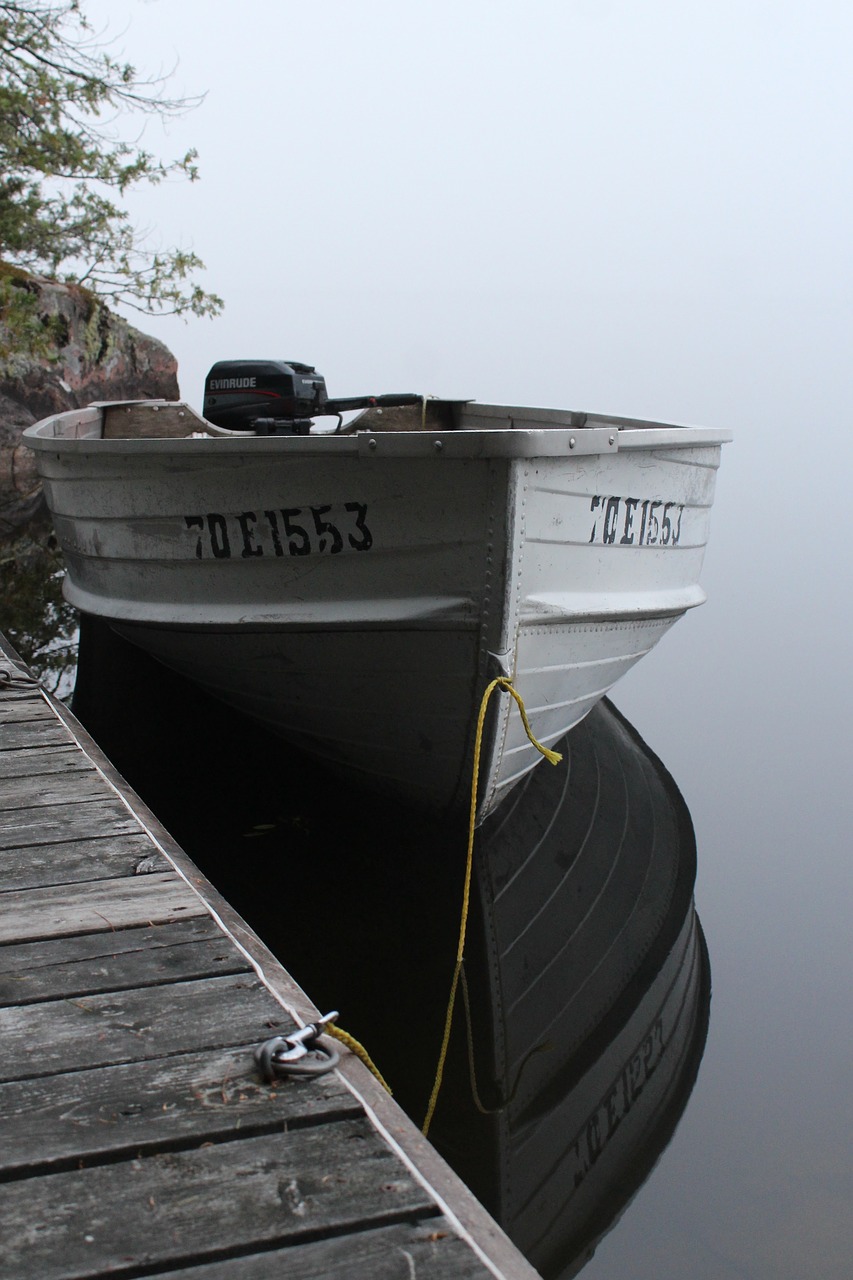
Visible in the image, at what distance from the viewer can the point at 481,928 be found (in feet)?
11.7

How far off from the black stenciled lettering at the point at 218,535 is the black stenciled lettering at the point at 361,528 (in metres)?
0.57

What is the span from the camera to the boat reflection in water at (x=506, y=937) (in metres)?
2.59

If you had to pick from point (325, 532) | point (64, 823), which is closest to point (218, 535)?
point (325, 532)

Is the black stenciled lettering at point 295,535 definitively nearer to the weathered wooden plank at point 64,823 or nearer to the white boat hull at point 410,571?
the white boat hull at point 410,571

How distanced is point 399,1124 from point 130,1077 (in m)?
0.43

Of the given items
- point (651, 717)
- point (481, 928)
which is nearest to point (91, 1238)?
point (481, 928)

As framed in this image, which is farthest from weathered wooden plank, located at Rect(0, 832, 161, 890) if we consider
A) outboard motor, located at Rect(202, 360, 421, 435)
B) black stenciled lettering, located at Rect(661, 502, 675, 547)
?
outboard motor, located at Rect(202, 360, 421, 435)

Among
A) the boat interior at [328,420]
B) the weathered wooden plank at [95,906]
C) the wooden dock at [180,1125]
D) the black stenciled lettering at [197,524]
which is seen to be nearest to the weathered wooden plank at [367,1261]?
the wooden dock at [180,1125]

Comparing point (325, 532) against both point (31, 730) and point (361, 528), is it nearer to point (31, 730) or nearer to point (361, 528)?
point (361, 528)

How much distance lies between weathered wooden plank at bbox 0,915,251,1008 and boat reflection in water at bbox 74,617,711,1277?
0.79 metres

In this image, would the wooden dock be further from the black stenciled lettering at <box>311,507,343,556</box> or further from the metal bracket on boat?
the black stenciled lettering at <box>311,507,343,556</box>

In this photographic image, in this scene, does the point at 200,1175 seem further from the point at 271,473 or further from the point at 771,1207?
the point at 271,473

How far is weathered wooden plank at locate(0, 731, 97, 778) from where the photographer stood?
128 inches

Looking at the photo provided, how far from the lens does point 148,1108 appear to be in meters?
1.64
